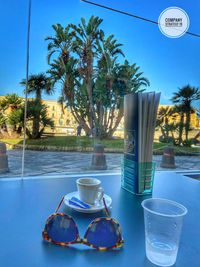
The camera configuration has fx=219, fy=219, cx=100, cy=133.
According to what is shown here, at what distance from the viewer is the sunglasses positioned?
511 mm

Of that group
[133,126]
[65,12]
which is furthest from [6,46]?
[133,126]

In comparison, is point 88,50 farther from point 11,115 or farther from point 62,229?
point 62,229

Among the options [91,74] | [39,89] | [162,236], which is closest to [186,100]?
[91,74]

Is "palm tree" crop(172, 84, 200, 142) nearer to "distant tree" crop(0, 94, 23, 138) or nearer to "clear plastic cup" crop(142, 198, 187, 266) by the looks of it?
"distant tree" crop(0, 94, 23, 138)

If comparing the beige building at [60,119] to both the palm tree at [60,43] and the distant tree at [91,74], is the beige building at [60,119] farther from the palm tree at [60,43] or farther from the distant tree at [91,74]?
the palm tree at [60,43]

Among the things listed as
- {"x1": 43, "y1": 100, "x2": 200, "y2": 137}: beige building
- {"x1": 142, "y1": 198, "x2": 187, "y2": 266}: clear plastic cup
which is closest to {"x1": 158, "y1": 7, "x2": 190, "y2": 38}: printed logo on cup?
{"x1": 43, "y1": 100, "x2": 200, "y2": 137}: beige building

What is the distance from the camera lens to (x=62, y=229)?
21.0 inches

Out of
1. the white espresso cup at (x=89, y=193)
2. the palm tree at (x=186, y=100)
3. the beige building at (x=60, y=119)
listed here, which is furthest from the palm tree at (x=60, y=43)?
the white espresso cup at (x=89, y=193)

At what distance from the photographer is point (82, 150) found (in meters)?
3.51

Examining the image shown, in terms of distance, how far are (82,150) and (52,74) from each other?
124 centimetres

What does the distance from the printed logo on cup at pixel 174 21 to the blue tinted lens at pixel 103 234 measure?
2082 millimetres

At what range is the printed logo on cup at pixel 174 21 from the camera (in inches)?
80.8

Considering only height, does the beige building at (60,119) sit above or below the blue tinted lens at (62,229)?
above

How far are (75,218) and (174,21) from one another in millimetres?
2127
